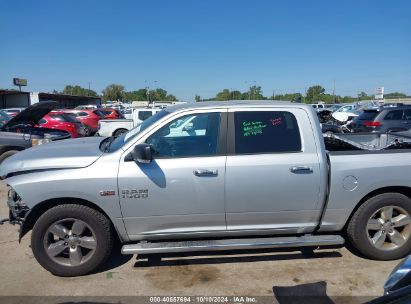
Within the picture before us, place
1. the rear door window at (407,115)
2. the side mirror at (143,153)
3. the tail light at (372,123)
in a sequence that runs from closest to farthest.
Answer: the side mirror at (143,153) < the rear door window at (407,115) < the tail light at (372,123)

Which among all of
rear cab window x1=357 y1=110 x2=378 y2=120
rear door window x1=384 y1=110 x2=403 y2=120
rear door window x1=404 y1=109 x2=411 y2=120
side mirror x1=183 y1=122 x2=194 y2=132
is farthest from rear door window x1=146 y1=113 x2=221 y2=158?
rear cab window x1=357 y1=110 x2=378 y2=120

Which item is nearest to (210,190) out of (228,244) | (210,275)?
(228,244)

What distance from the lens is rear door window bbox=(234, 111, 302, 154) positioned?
12.5 feet

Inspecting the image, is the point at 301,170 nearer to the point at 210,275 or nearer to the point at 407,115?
the point at 210,275

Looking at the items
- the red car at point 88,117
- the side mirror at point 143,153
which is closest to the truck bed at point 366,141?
the side mirror at point 143,153

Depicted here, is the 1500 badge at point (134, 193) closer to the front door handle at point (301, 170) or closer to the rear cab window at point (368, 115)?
the front door handle at point (301, 170)

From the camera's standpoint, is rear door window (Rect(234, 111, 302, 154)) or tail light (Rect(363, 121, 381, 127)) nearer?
rear door window (Rect(234, 111, 302, 154))

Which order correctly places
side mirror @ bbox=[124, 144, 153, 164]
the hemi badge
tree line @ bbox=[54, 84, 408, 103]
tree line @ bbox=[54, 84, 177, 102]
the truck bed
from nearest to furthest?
1. side mirror @ bbox=[124, 144, 153, 164]
2. the hemi badge
3. the truck bed
4. tree line @ bbox=[54, 84, 408, 103]
5. tree line @ bbox=[54, 84, 177, 102]

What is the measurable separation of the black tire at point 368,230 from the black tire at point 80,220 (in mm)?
2745

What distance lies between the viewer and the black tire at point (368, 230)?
13.0 ft

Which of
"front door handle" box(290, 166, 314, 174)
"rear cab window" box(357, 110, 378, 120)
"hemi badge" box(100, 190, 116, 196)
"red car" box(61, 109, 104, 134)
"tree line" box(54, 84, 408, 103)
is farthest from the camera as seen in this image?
"tree line" box(54, 84, 408, 103)

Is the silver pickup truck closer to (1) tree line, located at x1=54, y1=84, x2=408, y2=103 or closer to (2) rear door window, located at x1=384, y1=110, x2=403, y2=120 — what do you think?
(2) rear door window, located at x1=384, y1=110, x2=403, y2=120

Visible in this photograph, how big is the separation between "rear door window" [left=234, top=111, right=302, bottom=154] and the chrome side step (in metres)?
0.97

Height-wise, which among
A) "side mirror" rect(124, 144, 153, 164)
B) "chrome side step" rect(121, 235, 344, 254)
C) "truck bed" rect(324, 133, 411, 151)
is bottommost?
"chrome side step" rect(121, 235, 344, 254)
